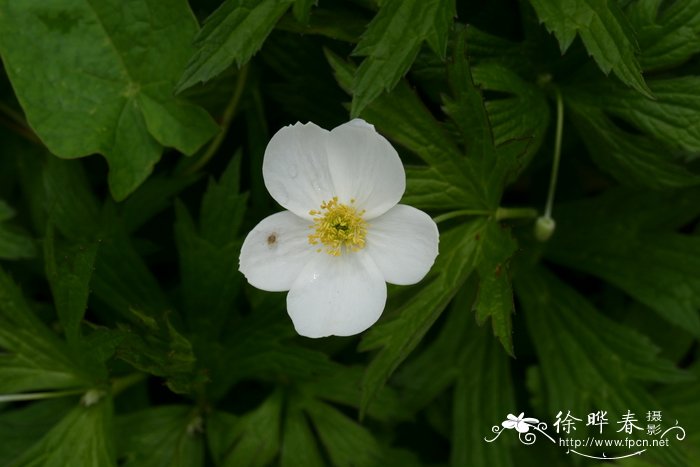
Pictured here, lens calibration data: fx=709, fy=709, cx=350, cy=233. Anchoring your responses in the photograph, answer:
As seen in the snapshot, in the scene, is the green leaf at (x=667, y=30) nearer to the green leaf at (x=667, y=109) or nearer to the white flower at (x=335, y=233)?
the green leaf at (x=667, y=109)

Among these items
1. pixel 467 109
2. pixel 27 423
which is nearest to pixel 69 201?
pixel 27 423

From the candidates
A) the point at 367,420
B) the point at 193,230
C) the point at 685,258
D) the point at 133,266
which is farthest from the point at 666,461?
the point at 133,266

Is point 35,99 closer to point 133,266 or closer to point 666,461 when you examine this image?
point 133,266

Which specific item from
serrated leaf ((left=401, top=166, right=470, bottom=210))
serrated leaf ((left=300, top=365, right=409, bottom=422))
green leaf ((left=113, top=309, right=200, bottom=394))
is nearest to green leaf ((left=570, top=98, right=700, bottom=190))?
serrated leaf ((left=401, top=166, right=470, bottom=210))

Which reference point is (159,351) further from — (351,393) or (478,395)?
(478,395)

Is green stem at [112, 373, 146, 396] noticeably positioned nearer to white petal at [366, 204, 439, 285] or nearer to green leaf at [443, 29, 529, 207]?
white petal at [366, 204, 439, 285]
